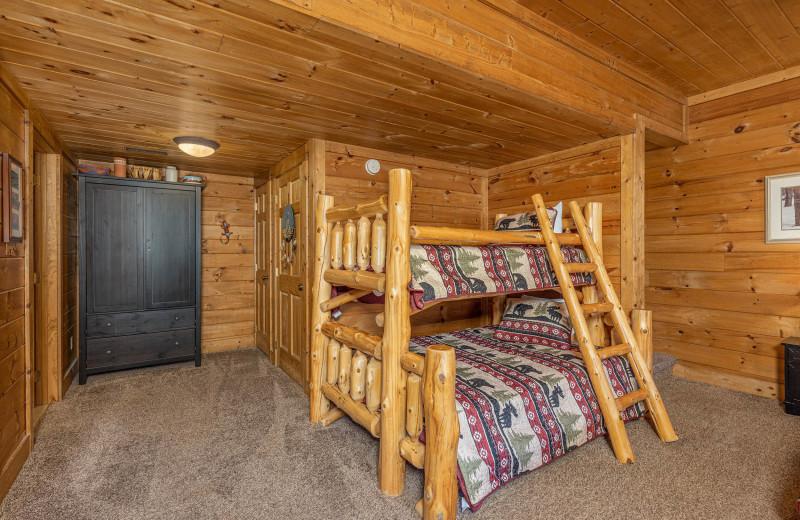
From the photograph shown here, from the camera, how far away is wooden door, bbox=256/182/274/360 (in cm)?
423

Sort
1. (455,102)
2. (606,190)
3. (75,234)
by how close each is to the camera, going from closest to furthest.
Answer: (455,102)
(606,190)
(75,234)

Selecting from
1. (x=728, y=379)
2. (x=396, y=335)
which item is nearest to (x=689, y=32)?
(x=396, y=335)

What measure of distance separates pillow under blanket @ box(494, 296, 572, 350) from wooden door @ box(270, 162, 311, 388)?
1.62 metres

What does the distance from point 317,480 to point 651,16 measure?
3.03m

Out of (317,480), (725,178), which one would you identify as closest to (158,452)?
(317,480)

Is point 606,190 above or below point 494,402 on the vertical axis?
above

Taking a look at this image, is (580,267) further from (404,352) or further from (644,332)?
(404,352)

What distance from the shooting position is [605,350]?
7.59 feet

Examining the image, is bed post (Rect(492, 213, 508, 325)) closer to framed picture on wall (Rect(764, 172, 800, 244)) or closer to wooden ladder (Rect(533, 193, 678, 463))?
wooden ladder (Rect(533, 193, 678, 463))

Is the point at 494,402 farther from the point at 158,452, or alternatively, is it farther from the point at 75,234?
the point at 75,234

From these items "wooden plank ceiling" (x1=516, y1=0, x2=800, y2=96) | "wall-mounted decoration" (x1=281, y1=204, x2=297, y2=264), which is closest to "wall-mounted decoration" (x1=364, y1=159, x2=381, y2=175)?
"wall-mounted decoration" (x1=281, y1=204, x2=297, y2=264)

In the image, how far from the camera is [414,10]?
1.73 metres

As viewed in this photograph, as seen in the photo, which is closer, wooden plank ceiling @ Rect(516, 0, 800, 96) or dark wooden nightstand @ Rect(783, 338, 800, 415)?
wooden plank ceiling @ Rect(516, 0, 800, 96)

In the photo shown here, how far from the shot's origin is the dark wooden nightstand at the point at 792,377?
267 centimetres
